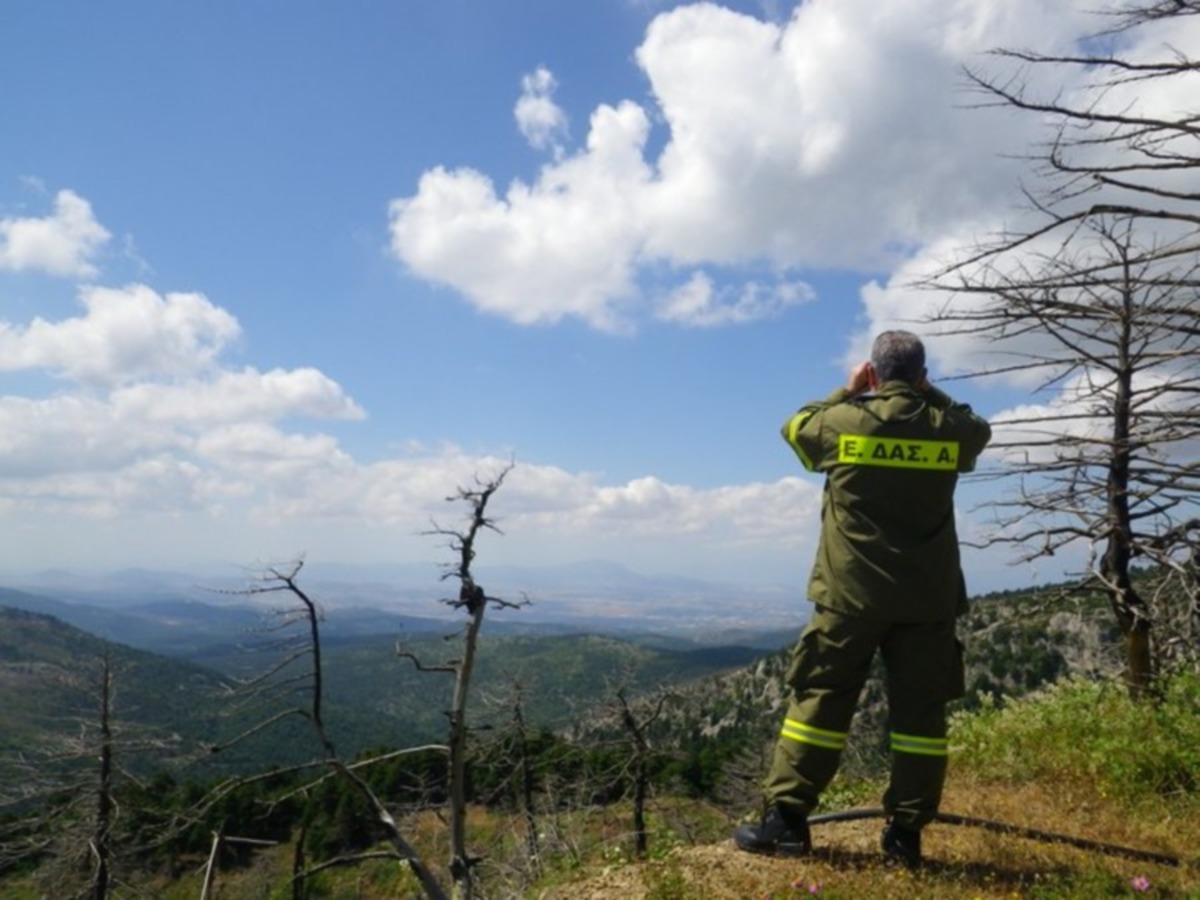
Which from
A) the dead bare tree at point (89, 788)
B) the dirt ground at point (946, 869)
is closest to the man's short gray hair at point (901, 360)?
the dirt ground at point (946, 869)

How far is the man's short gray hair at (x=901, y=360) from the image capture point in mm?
4867

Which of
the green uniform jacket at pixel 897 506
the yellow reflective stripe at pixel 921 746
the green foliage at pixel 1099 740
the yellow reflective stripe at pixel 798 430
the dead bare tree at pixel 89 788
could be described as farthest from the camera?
the dead bare tree at pixel 89 788

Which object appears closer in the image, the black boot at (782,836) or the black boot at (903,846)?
the black boot at (903,846)

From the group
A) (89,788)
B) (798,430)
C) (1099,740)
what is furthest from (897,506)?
(89,788)

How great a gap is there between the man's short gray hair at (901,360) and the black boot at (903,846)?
2628 millimetres

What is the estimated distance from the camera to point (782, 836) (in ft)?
15.9

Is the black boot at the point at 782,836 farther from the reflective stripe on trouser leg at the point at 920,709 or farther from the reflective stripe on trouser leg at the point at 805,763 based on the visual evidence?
the reflective stripe on trouser leg at the point at 920,709

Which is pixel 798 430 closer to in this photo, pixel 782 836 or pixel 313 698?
pixel 782 836

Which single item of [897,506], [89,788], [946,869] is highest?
[897,506]

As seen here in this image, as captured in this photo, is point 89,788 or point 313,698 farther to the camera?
point 89,788

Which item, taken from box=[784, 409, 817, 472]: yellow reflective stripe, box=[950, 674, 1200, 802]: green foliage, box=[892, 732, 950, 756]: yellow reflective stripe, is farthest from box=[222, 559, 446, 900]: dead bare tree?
box=[950, 674, 1200, 802]: green foliage

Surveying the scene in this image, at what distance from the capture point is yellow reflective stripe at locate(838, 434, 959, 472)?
4.61 m

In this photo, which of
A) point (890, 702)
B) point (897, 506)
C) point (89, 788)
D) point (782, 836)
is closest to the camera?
point (897, 506)

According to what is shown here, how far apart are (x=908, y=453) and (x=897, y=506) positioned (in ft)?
1.01
